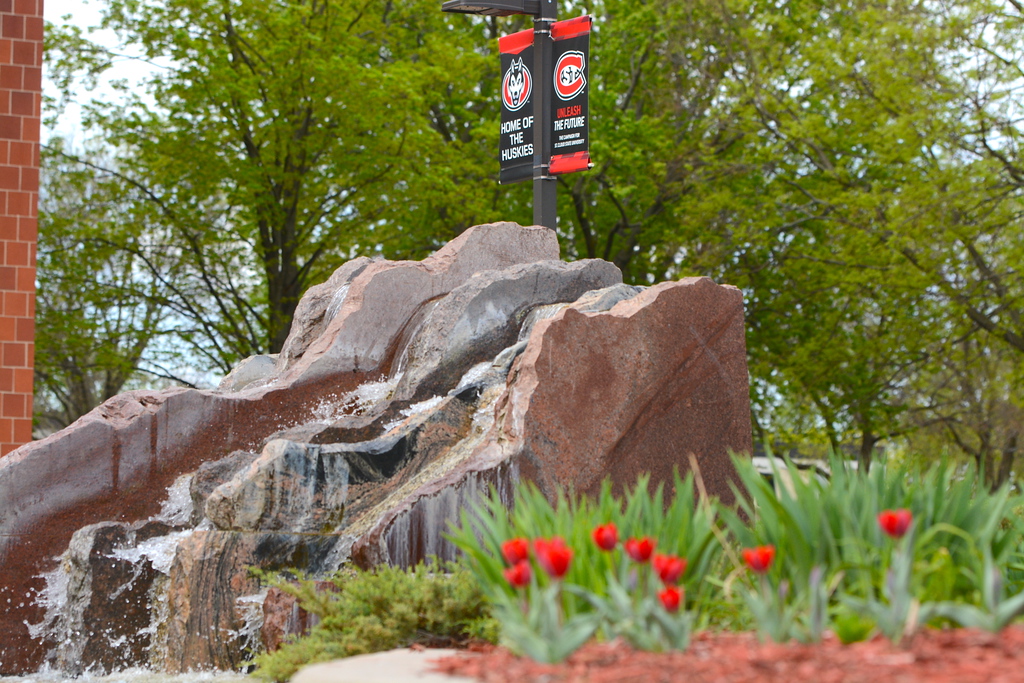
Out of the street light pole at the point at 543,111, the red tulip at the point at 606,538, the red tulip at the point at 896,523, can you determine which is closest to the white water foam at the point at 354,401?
the street light pole at the point at 543,111

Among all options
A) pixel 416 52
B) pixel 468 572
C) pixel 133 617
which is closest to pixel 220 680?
pixel 133 617

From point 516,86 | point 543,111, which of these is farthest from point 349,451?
point 516,86

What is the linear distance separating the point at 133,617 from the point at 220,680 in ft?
3.69

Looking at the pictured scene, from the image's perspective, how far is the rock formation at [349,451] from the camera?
6.64 metres

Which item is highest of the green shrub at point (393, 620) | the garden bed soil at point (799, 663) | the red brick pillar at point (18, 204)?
the red brick pillar at point (18, 204)

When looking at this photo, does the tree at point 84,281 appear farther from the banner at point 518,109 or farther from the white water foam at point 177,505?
the white water foam at point 177,505

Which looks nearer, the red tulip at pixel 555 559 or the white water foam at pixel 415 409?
the red tulip at pixel 555 559

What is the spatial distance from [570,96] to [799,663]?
8.63 meters

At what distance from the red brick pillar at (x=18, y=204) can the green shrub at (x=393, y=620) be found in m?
6.79

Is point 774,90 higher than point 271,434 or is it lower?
higher

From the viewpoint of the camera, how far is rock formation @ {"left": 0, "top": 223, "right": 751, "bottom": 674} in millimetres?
6645

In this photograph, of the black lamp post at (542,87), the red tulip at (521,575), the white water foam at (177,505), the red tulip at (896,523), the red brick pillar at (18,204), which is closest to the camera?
the red tulip at (896,523)

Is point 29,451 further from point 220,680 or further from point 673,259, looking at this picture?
point 673,259

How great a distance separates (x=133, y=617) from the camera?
7.12 m
